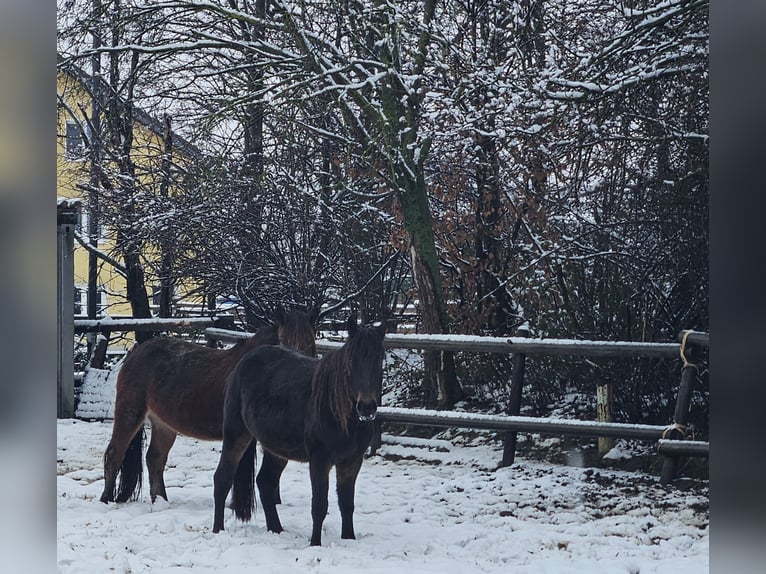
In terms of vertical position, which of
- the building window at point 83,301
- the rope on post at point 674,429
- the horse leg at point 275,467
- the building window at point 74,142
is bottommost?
the horse leg at point 275,467

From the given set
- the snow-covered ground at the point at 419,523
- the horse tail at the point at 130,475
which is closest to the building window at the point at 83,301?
the snow-covered ground at the point at 419,523

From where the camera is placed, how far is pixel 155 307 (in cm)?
623

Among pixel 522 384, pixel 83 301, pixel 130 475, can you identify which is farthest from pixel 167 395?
pixel 83 301

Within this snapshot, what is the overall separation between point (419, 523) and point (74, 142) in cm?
472

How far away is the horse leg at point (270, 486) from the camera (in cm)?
389

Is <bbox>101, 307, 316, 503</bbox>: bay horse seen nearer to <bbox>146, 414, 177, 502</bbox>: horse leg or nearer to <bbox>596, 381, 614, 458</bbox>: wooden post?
<bbox>146, 414, 177, 502</bbox>: horse leg

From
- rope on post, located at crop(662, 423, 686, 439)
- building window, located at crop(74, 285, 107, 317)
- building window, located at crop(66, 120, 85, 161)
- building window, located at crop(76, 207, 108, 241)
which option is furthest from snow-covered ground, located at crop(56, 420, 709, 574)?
building window, located at crop(66, 120, 85, 161)

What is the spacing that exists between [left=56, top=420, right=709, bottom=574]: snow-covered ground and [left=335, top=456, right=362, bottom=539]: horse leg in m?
0.08

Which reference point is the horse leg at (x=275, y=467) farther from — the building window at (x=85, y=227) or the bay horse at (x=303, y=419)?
the building window at (x=85, y=227)

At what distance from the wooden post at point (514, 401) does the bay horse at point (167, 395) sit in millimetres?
1734

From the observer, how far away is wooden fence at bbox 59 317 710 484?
4.75 meters
